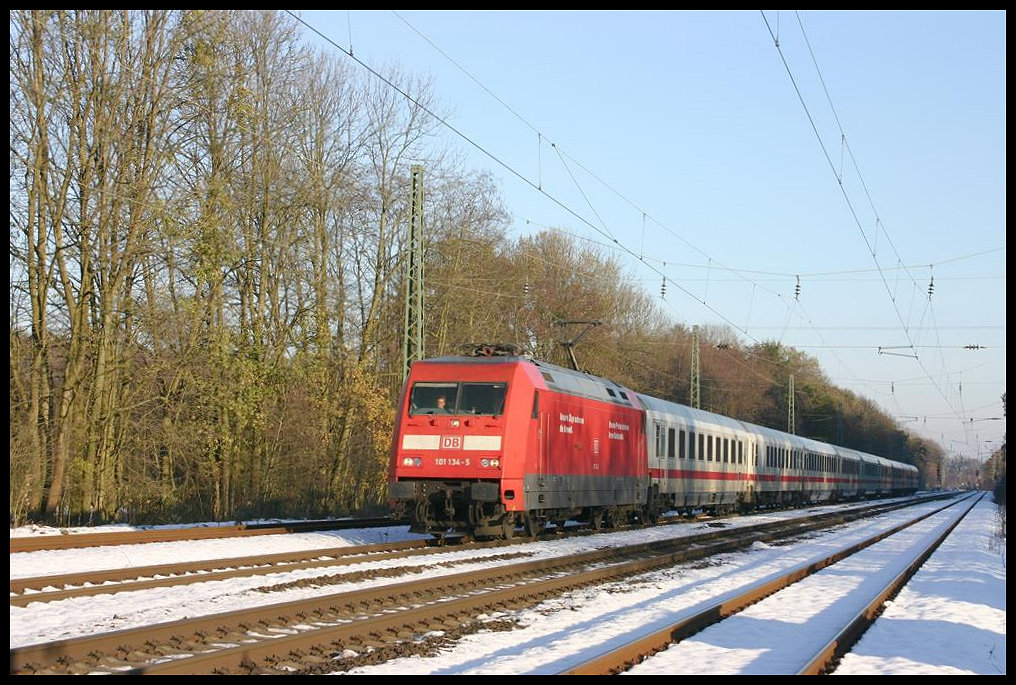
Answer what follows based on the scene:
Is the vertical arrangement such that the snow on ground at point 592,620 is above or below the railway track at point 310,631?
below

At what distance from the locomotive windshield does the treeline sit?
23.2 feet

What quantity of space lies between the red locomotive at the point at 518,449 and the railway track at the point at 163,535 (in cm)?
318

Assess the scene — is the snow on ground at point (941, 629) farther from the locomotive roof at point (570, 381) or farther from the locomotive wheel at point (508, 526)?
the locomotive roof at point (570, 381)

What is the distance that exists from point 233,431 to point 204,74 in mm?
8964

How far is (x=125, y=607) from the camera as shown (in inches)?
453

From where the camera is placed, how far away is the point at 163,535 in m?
18.8

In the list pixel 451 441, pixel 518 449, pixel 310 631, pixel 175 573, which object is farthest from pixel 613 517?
pixel 310 631

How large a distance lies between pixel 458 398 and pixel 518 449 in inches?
55.0

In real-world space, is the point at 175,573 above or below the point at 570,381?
below

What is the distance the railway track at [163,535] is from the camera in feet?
55.5

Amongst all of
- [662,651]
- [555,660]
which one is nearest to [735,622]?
[662,651]

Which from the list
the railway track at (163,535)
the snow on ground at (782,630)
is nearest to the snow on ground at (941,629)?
the snow on ground at (782,630)

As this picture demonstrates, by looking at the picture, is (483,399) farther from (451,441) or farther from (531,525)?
(531,525)

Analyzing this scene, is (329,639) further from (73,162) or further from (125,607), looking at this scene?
(73,162)
